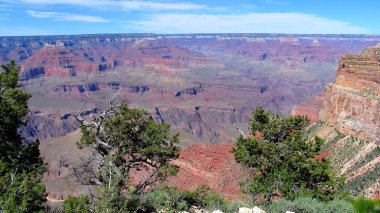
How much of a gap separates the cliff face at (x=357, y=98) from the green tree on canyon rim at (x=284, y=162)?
26897mm

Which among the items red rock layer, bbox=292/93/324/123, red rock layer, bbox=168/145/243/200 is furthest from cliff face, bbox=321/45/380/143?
red rock layer, bbox=292/93/324/123

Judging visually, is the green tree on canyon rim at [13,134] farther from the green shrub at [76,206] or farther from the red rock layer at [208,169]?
the red rock layer at [208,169]

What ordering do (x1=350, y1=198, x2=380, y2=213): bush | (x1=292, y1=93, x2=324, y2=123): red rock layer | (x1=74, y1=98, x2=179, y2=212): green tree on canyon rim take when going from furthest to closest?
1. (x1=292, y1=93, x2=324, y2=123): red rock layer
2. (x1=74, y1=98, x2=179, y2=212): green tree on canyon rim
3. (x1=350, y1=198, x2=380, y2=213): bush

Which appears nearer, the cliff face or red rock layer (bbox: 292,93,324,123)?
the cliff face

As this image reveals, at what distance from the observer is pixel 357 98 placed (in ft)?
163

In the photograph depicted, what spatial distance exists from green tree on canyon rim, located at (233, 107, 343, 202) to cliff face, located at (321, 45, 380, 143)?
26.9 m

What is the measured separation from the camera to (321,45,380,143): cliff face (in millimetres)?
46031

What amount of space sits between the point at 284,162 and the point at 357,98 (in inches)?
1308

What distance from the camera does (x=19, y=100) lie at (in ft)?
65.0

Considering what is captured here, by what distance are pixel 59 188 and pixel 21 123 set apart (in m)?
63.3

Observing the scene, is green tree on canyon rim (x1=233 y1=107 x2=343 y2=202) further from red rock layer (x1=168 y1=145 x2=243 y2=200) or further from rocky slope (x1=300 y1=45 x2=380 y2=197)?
red rock layer (x1=168 y1=145 x2=243 y2=200)

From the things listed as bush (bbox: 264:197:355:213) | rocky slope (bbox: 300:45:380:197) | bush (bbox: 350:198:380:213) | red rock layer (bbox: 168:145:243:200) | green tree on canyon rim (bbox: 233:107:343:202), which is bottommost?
red rock layer (bbox: 168:145:243:200)

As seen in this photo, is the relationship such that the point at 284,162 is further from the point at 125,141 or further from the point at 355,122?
the point at 355,122

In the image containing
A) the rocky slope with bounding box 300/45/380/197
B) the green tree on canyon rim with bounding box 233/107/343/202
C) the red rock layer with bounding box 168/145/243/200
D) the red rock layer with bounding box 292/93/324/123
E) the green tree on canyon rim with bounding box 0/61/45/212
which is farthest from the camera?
the red rock layer with bounding box 292/93/324/123
